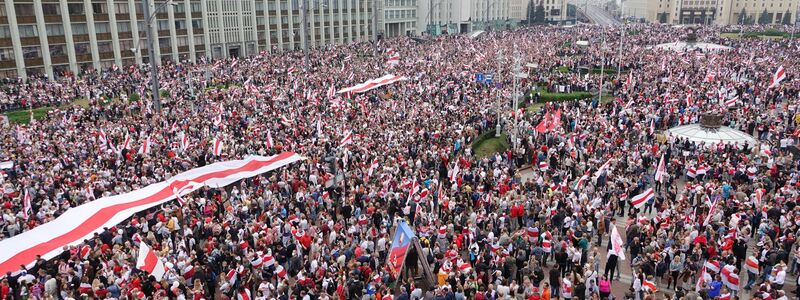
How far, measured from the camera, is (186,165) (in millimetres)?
23578

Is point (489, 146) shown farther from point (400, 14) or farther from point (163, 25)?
point (400, 14)

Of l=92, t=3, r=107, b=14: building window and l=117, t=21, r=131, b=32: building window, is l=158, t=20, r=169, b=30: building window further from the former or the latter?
l=92, t=3, r=107, b=14: building window

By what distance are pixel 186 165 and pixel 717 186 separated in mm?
18454

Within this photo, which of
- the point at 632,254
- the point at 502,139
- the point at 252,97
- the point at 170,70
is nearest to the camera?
the point at 632,254

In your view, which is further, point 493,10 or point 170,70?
point 493,10

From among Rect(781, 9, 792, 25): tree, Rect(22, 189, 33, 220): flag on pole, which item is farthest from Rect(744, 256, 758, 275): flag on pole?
Rect(781, 9, 792, 25): tree

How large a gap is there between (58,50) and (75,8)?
415 cm

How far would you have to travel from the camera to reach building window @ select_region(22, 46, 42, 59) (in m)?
53.7

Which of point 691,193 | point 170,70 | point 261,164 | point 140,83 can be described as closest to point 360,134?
point 261,164

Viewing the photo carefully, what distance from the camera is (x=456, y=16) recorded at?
129375 millimetres

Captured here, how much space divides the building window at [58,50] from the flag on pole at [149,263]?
162 feet

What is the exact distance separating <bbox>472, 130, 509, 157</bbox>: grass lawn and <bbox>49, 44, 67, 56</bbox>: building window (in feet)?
142

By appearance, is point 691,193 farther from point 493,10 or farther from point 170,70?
point 493,10

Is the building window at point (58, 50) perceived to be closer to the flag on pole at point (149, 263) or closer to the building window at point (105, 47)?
the building window at point (105, 47)
